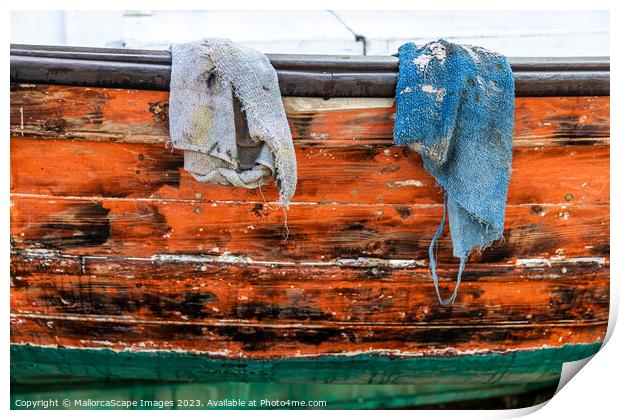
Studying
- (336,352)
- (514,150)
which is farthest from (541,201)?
(336,352)

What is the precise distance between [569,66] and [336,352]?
124cm

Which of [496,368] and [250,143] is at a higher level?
[250,143]

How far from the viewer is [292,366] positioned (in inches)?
96.1

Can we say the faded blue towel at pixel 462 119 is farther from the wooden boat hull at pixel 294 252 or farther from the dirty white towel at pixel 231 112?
the dirty white towel at pixel 231 112

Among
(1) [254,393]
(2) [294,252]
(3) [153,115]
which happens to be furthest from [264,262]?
(1) [254,393]

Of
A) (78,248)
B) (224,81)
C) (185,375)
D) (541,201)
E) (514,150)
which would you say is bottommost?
(185,375)

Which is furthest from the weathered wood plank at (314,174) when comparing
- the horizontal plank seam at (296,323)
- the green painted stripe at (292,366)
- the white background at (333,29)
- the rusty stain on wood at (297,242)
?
the white background at (333,29)

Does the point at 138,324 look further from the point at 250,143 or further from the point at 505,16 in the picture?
the point at 505,16

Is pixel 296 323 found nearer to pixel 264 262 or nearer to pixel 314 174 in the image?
pixel 264 262

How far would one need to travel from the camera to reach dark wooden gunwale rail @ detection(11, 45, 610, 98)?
197 centimetres

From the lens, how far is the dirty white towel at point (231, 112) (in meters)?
1.92

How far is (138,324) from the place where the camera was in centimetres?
231

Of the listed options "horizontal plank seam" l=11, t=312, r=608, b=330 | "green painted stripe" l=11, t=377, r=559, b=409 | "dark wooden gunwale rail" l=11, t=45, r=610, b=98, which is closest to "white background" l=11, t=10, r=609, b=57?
"dark wooden gunwale rail" l=11, t=45, r=610, b=98

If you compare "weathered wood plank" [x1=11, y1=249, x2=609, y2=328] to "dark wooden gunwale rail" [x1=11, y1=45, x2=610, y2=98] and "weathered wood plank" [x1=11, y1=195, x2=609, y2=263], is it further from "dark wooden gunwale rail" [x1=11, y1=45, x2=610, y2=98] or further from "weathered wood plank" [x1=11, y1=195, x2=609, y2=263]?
"dark wooden gunwale rail" [x1=11, y1=45, x2=610, y2=98]
